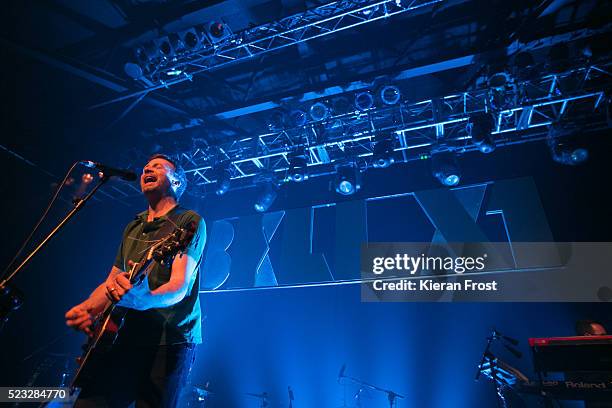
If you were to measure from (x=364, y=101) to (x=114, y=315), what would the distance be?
16.5 ft

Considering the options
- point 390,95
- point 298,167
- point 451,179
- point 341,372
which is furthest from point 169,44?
point 341,372

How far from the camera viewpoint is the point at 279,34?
16.4ft

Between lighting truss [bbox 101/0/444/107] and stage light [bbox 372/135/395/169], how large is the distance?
1.90 m

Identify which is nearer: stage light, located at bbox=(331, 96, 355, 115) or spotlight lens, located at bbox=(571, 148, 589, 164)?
spotlight lens, located at bbox=(571, 148, 589, 164)

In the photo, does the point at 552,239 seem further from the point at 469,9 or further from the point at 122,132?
the point at 122,132

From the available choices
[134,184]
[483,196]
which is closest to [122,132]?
[134,184]

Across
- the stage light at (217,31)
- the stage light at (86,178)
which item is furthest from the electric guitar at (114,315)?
the stage light at (86,178)

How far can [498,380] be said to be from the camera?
4.47 meters

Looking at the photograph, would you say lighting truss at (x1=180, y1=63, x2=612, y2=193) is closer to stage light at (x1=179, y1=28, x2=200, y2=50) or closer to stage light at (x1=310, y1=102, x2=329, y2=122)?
stage light at (x1=310, y1=102, x2=329, y2=122)

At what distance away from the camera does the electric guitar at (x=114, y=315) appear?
1.81m

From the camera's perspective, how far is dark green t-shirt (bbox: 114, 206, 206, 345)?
1.96 meters

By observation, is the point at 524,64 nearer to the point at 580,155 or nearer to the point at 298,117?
the point at 580,155

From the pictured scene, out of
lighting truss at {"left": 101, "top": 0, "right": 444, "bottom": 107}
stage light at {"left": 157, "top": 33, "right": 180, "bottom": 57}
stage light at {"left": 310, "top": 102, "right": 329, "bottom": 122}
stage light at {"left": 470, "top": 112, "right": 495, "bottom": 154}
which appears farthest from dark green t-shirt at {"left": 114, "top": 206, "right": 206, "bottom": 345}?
stage light at {"left": 470, "top": 112, "right": 495, "bottom": 154}

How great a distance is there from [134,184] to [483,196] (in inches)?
275
